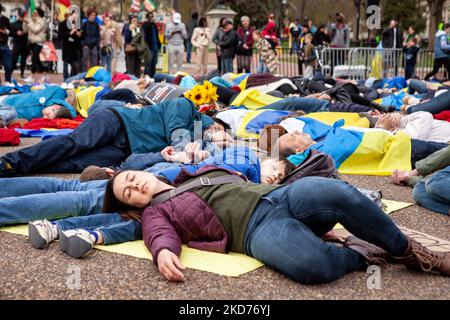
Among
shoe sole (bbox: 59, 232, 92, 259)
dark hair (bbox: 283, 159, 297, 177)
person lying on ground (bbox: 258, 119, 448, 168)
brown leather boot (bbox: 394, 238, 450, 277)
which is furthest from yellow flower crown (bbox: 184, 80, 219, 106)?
brown leather boot (bbox: 394, 238, 450, 277)

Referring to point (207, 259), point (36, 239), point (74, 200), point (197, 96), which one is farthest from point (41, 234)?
point (197, 96)

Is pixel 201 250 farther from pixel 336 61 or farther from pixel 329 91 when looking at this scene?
pixel 336 61

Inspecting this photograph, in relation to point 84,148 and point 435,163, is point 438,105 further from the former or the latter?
point 84,148

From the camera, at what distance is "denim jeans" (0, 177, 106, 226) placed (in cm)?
462

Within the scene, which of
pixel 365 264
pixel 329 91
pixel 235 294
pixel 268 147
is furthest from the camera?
pixel 329 91

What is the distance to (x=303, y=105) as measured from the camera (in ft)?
31.6

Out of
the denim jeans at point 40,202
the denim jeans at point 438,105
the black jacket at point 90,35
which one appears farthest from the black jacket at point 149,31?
the denim jeans at point 40,202

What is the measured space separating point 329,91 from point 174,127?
470cm

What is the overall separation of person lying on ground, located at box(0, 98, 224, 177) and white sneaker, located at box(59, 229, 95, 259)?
222cm

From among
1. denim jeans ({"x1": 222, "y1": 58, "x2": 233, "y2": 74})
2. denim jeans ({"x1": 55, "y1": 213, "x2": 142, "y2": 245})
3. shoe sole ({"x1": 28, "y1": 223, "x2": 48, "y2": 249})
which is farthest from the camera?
denim jeans ({"x1": 222, "y1": 58, "x2": 233, "y2": 74})

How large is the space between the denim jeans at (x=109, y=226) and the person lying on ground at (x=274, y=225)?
14 cm

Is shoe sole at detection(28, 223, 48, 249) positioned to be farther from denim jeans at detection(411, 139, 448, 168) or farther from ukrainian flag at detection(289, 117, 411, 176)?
denim jeans at detection(411, 139, 448, 168)
